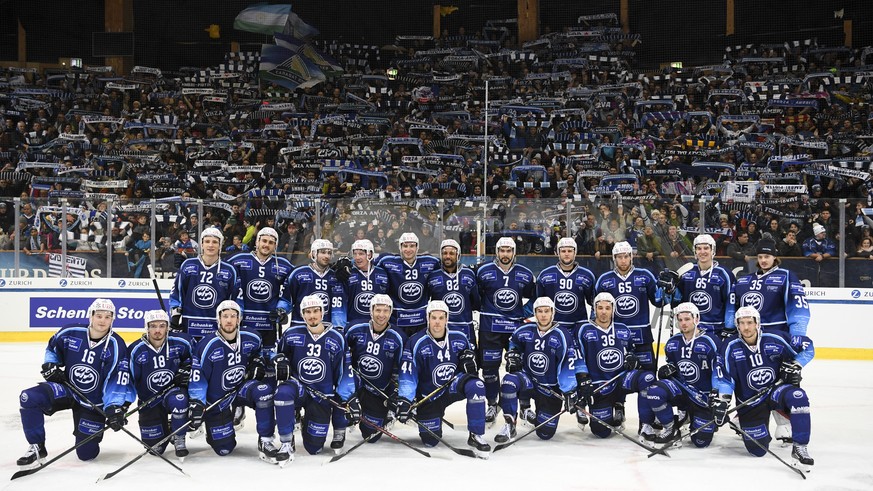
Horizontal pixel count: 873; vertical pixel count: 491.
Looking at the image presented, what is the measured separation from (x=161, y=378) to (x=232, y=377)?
1.55ft

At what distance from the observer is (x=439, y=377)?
6.72 metres

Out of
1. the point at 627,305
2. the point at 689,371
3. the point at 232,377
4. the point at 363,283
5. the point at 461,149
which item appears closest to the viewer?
the point at 232,377

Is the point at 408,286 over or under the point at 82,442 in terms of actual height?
over

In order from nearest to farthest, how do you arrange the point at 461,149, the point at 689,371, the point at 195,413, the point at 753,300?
the point at 195,413
the point at 689,371
the point at 753,300
the point at 461,149

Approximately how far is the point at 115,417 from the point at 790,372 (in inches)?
175

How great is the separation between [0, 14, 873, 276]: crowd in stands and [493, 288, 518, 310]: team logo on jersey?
302 cm

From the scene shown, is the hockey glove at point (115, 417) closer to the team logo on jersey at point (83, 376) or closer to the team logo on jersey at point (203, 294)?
the team logo on jersey at point (83, 376)

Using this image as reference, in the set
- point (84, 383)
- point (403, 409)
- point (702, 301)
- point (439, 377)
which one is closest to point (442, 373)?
point (439, 377)

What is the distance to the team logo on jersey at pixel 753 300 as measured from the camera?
743 centimetres

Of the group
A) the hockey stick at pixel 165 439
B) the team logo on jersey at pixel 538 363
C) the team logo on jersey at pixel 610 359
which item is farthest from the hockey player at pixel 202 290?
the team logo on jersey at pixel 610 359

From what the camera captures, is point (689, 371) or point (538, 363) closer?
point (689, 371)

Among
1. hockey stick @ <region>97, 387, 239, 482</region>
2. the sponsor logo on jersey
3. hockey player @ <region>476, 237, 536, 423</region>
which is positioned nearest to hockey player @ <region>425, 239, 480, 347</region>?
hockey player @ <region>476, 237, 536, 423</region>

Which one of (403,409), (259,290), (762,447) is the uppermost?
(259,290)

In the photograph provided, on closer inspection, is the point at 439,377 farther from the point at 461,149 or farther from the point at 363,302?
the point at 461,149
